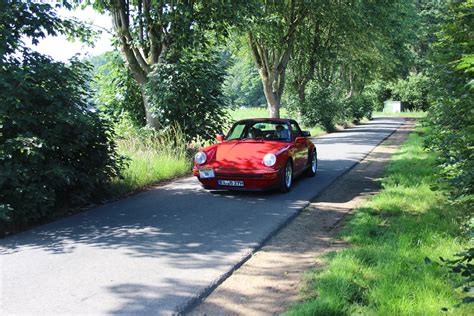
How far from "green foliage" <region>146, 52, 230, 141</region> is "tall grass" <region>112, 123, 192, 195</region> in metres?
0.48

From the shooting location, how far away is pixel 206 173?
8391mm

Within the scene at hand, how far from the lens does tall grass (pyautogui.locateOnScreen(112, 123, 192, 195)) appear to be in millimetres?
9289

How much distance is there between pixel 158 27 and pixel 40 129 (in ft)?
23.5

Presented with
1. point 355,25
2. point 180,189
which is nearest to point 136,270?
point 180,189

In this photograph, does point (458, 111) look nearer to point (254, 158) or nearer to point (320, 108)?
point (254, 158)

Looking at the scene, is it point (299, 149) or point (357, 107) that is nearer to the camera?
point (299, 149)

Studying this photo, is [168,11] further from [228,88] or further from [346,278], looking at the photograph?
[346,278]

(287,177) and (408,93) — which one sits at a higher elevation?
(408,93)

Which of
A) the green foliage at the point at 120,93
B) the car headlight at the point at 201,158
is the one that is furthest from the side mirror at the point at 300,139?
the green foliage at the point at 120,93

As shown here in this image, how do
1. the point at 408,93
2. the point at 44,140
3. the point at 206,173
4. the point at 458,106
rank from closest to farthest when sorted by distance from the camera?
the point at 458,106, the point at 44,140, the point at 206,173, the point at 408,93

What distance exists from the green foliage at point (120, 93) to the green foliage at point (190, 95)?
4.64 ft

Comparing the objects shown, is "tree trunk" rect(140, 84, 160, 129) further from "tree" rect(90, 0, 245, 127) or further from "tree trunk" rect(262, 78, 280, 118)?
"tree trunk" rect(262, 78, 280, 118)

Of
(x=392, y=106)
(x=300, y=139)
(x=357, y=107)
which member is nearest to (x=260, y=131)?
(x=300, y=139)

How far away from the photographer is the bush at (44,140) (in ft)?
19.6
